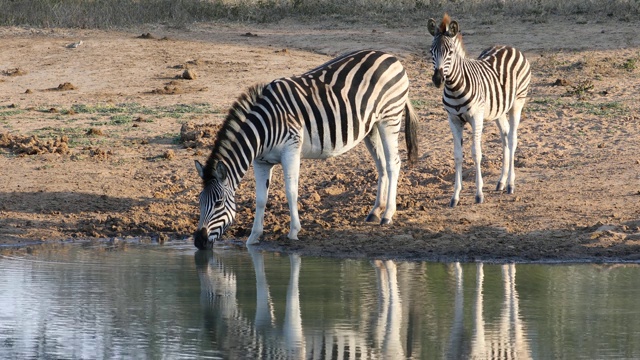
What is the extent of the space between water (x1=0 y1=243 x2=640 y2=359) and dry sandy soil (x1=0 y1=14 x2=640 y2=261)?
2.96 feet

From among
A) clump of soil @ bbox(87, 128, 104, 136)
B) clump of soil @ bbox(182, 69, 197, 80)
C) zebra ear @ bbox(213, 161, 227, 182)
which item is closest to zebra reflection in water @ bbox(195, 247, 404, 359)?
zebra ear @ bbox(213, 161, 227, 182)

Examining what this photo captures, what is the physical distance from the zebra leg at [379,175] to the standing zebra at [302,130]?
0.01 metres

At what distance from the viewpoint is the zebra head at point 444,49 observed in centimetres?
1174

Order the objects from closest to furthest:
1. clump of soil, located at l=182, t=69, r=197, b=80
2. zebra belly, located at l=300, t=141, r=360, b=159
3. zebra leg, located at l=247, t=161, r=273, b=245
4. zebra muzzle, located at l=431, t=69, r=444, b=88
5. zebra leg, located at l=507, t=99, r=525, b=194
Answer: zebra leg, located at l=247, t=161, r=273, b=245
zebra belly, located at l=300, t=141, r=360, b=159
zebra muzzle, located at l=431, t=69, r=444, b=88
zebra leg, located at l=507, t=99, r=525, b=194
clump of soil, located at l=182, t=69, r=197, b=80

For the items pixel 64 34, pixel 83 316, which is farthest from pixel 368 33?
pixel 83 316

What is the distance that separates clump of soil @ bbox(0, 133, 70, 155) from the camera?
577 inches

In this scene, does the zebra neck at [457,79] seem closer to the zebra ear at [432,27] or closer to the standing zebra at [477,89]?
the standing zebra at [477,89]

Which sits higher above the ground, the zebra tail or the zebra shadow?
the zebra tail

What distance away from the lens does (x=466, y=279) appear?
9.76 m

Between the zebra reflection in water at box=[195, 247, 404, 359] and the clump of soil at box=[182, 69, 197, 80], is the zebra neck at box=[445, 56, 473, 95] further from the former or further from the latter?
the clump of soil at box=[182, 69, 197, 80]

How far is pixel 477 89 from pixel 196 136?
4489 millimetres

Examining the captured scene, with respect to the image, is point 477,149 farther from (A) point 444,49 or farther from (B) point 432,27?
(B) point 432,27

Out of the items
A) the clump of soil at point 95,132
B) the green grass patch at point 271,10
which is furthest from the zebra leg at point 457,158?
the green grass patch at point 271,10

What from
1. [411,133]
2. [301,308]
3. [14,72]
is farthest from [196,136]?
[301,308]
